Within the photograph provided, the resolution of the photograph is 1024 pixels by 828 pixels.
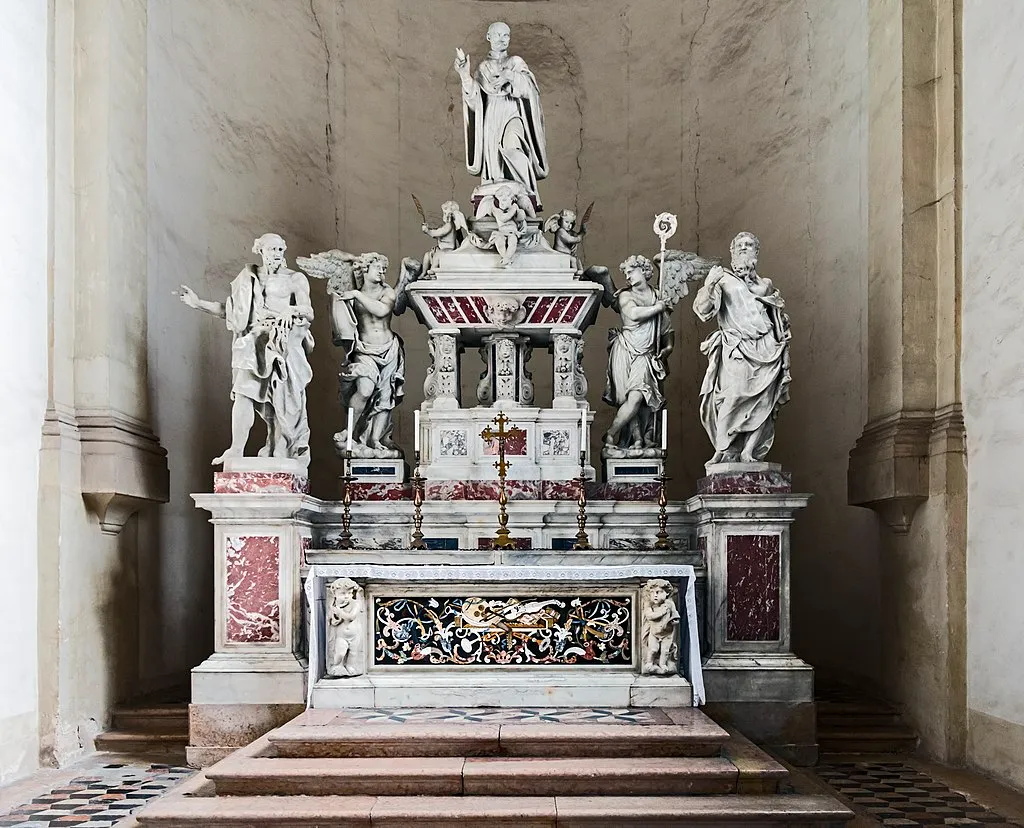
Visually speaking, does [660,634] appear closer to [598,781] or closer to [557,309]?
[598,781]

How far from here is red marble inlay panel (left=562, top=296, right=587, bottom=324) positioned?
387 inches

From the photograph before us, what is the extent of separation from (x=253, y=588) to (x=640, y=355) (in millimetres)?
3326

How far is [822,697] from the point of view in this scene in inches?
389

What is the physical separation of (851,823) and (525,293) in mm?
4588

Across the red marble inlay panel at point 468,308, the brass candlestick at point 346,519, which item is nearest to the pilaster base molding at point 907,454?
the red marble inlay panel at point 468,308

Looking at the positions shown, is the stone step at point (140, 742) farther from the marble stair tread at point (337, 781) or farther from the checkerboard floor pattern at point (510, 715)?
the marble stair tread at point (337, 781)

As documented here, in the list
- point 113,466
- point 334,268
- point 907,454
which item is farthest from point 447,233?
point 907,454

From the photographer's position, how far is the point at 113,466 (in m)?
9.12

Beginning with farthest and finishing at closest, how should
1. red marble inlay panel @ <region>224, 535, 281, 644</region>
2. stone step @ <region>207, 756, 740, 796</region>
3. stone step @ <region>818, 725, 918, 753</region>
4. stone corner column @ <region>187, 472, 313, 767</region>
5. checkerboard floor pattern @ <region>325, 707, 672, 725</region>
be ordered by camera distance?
stone step @ <region>818, 725, 918, 753</region>, red marble inlay panel @ <region>224, 535, 281, 644</region>, stone corner column @ <region>187, 472, 313, 767</region>, checkerboard floor pattern @ <region>325, 707, 672, 725</region>, stone step @ <region>207, 756, 740, 796</region>

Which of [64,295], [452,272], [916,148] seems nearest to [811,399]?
[916,148]

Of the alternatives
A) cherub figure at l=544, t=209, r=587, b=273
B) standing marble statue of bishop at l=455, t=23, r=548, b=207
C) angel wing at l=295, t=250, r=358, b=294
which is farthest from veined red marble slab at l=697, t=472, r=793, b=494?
angel wing at l=295, t=250, r=358, b=294

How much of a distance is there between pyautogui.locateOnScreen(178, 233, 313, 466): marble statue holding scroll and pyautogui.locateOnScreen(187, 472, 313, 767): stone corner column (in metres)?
0.42

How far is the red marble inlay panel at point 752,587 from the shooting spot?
28.8ft

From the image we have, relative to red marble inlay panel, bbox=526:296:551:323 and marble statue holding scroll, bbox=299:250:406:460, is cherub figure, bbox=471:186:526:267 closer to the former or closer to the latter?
red marble inlay panel, bbox=526:296:551:323
